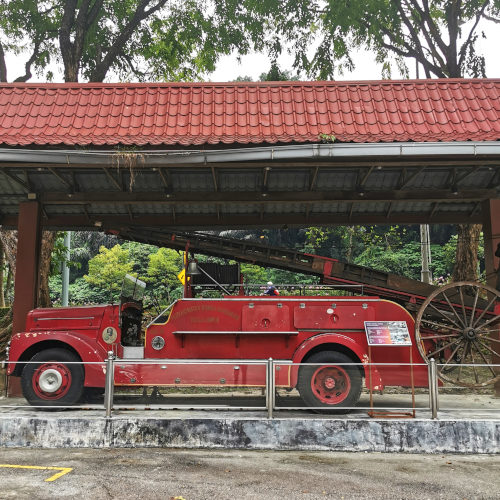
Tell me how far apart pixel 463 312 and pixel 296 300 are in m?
2.92

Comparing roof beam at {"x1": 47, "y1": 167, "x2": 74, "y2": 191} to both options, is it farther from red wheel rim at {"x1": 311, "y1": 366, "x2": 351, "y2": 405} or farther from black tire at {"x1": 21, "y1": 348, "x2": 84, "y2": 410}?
red wheel rim at {"x1": 311, "y1": 366, "x2": 351, "y2": 405}

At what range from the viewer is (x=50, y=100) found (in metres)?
10.4

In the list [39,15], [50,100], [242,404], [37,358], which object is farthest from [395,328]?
[39,15]

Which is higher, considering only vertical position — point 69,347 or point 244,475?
point 69,347

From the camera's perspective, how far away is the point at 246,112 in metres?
10.1

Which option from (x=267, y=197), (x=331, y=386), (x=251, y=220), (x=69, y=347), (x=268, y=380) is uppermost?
(x=267, y=197)

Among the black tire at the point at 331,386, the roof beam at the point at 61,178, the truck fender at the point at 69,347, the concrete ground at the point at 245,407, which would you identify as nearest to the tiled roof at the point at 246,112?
the roof beam at the point at 61,178

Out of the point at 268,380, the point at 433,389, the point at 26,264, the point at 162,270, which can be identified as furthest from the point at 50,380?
the point at 162,270

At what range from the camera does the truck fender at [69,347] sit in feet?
27.6

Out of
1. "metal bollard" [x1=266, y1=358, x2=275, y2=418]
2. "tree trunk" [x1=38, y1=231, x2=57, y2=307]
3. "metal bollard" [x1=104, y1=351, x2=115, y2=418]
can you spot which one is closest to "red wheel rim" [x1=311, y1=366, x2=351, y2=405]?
"metal bollard" [x1=266, y1=358, x2=275, y2=418]

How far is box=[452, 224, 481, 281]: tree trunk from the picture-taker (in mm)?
16297

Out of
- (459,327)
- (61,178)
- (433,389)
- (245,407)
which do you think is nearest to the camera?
(433,389)

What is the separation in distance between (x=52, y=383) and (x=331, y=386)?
14.4 feet

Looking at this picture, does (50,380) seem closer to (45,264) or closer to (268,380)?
(268,380)
